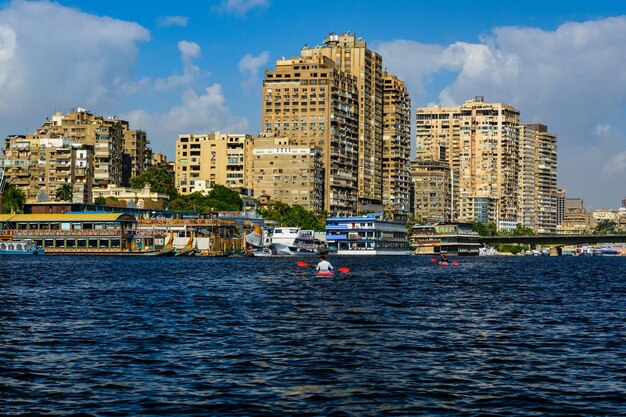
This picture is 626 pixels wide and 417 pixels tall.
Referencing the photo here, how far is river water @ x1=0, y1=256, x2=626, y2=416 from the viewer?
112 ft

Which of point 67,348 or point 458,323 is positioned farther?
point 458,323

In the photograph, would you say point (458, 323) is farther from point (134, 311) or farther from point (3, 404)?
point (3, 404)

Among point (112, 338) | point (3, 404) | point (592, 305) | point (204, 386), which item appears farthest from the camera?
point (592, 305)

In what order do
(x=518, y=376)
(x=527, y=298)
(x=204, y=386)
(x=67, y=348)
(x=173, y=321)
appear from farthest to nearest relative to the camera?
(x=527, y=298) < (x=173, y=321) < (x=67, y=348) < (x=518, y=376) < (x=204, y=386)

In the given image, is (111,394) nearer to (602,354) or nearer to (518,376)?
(518,376)

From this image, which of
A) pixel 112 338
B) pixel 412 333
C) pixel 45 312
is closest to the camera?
pixel 112 338

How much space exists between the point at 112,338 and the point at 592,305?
43028 mm

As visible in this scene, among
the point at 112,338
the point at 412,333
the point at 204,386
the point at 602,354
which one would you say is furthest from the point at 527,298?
the point at 204,386

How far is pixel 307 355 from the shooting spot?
147 feet

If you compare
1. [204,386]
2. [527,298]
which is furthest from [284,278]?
[204,386]

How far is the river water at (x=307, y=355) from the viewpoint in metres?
34.0

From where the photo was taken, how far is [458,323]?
199ft

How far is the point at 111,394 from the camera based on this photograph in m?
34.9

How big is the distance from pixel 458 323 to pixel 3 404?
3327 cm
